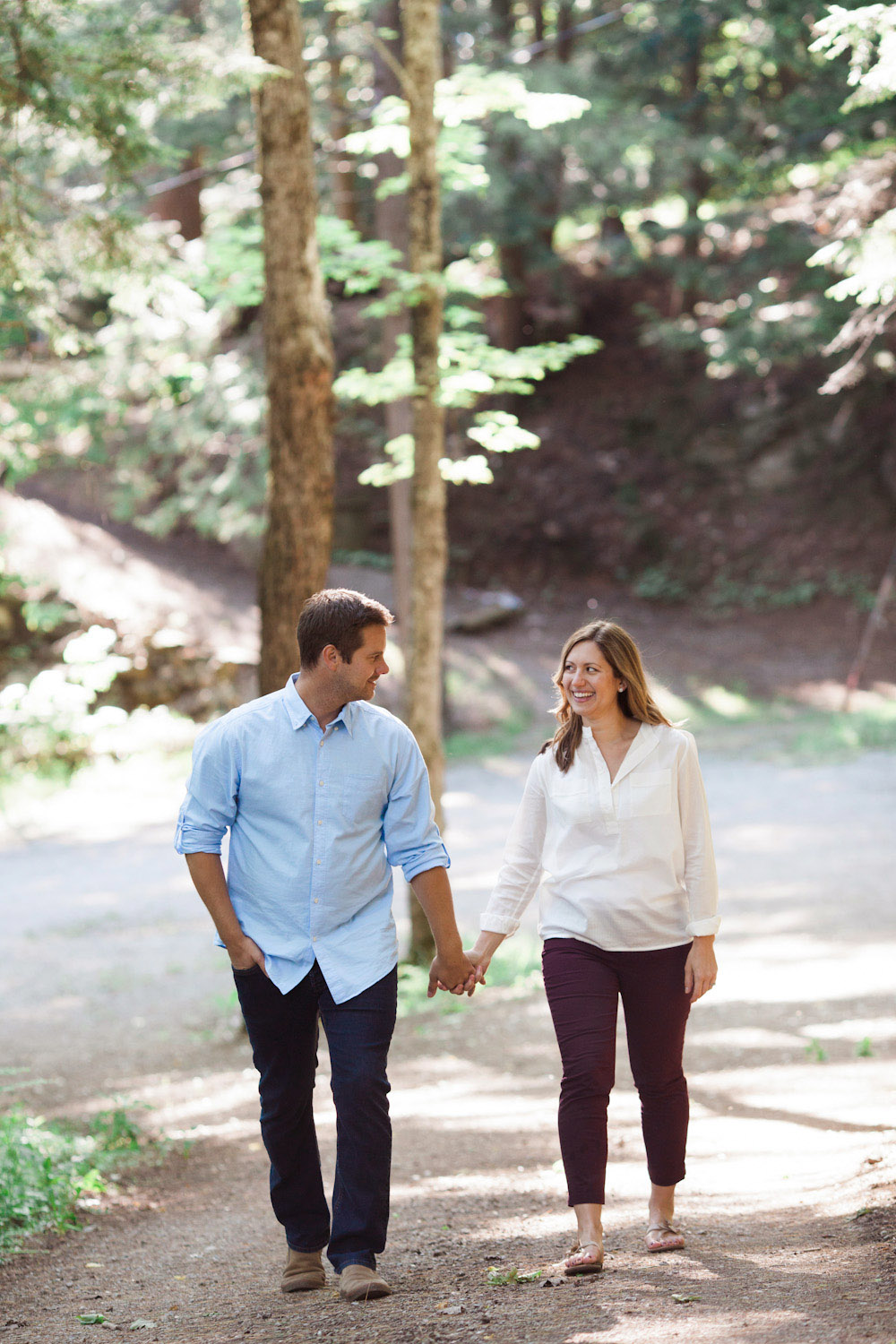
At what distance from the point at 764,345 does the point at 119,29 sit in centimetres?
1586

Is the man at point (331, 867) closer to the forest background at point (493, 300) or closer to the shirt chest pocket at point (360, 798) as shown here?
the shirt chest pocket at point (360, 798)

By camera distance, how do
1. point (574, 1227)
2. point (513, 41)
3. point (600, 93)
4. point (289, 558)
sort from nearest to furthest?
point (574, 1227), point (289, 558), point (600, 93), point (513, 41)

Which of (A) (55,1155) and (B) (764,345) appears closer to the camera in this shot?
(A) (55,1155)

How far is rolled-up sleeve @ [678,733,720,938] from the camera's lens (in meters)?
3.79

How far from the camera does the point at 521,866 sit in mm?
4055

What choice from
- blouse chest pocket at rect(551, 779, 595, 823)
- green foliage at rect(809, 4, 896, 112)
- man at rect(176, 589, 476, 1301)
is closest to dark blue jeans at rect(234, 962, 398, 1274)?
man at rect(176, 589, 476, 1301)

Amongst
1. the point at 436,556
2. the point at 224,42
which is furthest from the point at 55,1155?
the point at 224,42

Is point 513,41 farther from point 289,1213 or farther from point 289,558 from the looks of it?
point 289,1213

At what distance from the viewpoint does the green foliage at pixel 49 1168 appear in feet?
15.5

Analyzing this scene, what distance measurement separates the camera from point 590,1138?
12.0 ft

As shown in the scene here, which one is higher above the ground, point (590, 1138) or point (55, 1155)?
point (590, 1138)

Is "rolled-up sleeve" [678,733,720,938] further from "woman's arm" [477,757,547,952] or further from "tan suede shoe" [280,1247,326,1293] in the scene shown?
"tan suede shoe" [280,1247,326,1293]

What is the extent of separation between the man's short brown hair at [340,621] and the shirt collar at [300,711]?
11cm

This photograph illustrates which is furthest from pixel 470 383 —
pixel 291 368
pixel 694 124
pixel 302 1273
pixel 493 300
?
pixel 493 300
